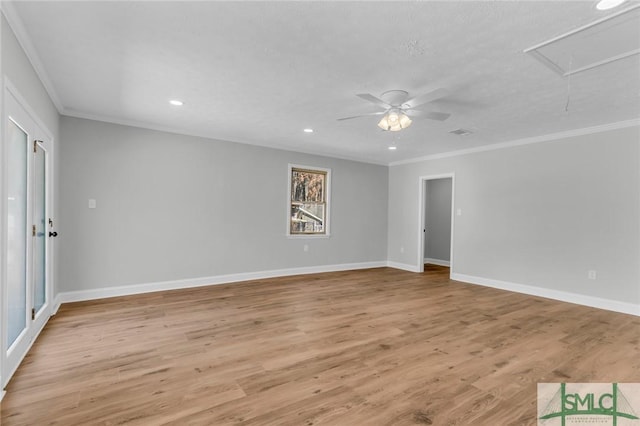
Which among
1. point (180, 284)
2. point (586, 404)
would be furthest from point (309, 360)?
point (180, 284)

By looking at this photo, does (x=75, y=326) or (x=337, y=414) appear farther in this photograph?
(x=75, y=326)

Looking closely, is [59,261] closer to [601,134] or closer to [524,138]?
[524,138]

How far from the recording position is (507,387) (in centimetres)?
221

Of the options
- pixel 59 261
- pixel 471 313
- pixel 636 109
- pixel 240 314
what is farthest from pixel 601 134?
pixel 59 261

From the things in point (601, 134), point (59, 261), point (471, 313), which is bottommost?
point (471, 313)

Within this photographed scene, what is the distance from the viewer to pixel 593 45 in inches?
90.2

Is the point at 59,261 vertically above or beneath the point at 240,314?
above

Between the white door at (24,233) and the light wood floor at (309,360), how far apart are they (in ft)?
0.70

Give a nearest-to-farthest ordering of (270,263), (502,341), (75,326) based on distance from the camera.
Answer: (502,341), (75,326), (270,263)

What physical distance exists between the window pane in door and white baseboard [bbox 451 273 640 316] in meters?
6.18

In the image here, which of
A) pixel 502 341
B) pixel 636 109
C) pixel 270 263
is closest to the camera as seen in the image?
pixel 502 341

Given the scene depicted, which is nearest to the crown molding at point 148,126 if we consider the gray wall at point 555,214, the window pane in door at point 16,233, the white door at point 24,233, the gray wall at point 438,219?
the white door at point 24,233

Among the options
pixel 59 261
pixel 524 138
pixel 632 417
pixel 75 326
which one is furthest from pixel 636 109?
pixel 59 261

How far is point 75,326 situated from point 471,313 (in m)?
4.53
